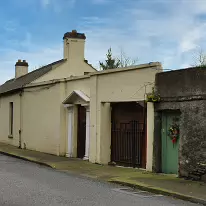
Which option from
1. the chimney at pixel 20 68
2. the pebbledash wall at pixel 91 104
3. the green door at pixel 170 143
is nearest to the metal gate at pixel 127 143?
the pebbledash wall at pixel 91 104

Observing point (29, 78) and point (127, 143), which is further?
point (29, 78)

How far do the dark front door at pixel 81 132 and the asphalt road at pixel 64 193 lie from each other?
5.24 metres

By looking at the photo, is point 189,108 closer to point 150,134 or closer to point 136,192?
point 150,134

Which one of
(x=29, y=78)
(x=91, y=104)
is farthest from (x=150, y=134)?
(x=29, y=78)

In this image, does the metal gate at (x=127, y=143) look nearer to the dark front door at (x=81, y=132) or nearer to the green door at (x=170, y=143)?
the green door at (x=170, y=143)

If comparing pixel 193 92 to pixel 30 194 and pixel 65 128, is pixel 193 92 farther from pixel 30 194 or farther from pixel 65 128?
pixel 65 128

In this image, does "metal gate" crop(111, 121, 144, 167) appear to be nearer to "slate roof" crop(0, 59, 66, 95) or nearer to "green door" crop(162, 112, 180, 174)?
"green door" crop(162, 112, 180, 174)

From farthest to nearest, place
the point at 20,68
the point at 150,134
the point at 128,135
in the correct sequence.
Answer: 1. the point at 20,68
2. the point at 128,135
3. the point at 150,134

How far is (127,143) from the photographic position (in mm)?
15586

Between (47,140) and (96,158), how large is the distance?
4.87 metres

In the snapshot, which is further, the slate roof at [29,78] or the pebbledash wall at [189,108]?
the slate roof at [29,78]

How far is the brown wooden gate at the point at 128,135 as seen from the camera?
14914mm

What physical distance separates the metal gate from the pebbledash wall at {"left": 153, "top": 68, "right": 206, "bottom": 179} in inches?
76.6

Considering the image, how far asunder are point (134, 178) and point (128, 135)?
3.27 m
